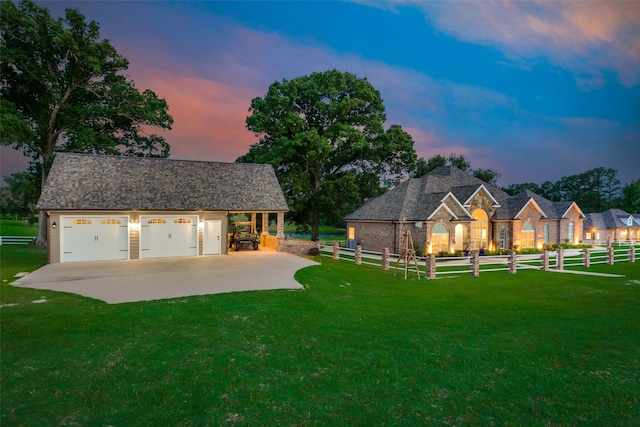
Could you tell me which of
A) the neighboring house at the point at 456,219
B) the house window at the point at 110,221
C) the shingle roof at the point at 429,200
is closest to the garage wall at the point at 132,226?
the house window at the point at 110,221

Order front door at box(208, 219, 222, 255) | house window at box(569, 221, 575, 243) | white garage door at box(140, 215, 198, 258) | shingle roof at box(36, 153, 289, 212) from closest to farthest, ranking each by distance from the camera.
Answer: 1. shingle roof at box(36, 153, 289, 212)
2. white garage door at box(140, 215, 198, 258)
3. front door at box(208, 219, 222, 255)
4. house window at box(569, 221, 575, 243)

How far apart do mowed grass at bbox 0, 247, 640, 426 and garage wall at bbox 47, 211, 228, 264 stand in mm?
6967

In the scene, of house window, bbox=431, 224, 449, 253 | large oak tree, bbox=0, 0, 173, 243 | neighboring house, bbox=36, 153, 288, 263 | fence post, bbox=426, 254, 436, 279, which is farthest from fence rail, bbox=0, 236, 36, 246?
house window, bbox=431, 224, 449, 253

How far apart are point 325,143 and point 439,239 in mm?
13646

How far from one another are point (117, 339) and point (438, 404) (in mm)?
6637

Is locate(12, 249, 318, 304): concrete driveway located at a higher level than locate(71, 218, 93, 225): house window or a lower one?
lower

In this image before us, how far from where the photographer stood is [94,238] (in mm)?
18938

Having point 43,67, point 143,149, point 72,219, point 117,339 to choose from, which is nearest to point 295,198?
point 143,149

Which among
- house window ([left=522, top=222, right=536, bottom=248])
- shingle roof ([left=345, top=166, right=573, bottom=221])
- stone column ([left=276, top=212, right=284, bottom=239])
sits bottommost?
house window ([left=522, top=222, right=536, bottom=248])

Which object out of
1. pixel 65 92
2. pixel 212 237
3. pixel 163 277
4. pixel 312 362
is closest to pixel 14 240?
pixel 65 92

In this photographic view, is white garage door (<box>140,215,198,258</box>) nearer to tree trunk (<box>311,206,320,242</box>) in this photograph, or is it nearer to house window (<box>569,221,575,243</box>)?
tree trunk (<box>311,206,320,242</box>)

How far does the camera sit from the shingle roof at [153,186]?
62.6 ft

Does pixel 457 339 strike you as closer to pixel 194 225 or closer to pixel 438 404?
pixel 438 404

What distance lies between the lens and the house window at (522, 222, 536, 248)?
3214 cm
